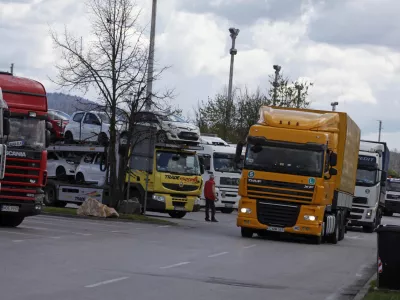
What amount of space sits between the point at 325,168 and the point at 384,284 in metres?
13.1

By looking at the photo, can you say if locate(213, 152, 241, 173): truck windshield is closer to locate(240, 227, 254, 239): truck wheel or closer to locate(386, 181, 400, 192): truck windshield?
locate(240, 227, 254, 239): truck wheel

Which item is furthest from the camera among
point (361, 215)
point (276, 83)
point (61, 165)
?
point (276, 83)

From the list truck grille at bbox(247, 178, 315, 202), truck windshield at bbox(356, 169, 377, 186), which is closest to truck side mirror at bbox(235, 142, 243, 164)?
truck grille at bbox(247, 178, 315, 202)

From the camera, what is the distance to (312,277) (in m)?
18.9

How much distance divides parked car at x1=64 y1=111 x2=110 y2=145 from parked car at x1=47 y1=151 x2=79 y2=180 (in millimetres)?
728

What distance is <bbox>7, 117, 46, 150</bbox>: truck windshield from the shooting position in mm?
25828

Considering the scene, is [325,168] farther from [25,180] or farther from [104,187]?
[104,187]

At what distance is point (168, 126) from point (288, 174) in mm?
11119

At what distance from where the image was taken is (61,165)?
41531 millimetres

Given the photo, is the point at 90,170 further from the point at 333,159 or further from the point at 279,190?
the point at 333,159

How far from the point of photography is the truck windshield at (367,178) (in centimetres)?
4259

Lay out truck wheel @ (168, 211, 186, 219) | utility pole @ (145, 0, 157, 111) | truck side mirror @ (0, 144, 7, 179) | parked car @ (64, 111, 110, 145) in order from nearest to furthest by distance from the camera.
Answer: truck side mirror @ (0, 144, 7, 179), utility pole @ (145, 0, 157, 111), parked car @ (64, 111, 110, 145), truck wheel @ (168, 211, 186, 219)

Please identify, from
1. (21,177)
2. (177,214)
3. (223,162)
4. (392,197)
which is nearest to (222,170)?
(223,162)

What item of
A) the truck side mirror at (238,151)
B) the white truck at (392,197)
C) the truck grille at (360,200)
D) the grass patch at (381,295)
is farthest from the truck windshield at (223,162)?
the grass patch at (381,295)
